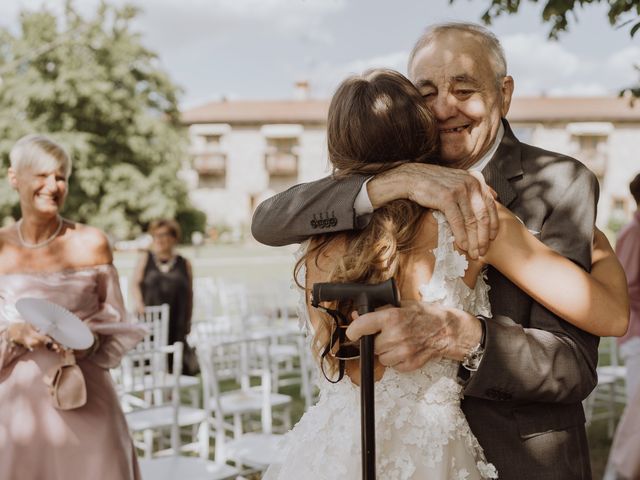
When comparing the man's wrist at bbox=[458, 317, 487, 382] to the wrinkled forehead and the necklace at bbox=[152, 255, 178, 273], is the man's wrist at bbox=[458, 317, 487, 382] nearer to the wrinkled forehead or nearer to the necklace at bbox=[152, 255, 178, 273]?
the wrinkled forehead

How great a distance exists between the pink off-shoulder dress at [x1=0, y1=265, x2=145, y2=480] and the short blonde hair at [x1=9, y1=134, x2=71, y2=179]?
531 mm

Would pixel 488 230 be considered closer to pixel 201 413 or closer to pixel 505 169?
pixel 505 169

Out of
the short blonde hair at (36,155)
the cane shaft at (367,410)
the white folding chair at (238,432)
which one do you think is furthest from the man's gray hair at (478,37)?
the white folding chair at (238,432)

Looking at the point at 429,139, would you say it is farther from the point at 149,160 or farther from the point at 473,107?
the point at 149,160

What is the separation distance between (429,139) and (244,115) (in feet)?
122

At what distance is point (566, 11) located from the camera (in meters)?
3.63

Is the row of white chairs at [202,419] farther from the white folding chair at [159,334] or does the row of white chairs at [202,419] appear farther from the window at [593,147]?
the window at [593,147]

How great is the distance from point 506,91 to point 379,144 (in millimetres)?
578

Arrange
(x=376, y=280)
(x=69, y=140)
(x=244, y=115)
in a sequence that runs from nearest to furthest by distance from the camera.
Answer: (x=376, y=280) < (x=69, y=140) < (x=244, y=115)

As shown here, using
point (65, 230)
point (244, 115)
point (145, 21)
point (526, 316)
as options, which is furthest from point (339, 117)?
point (244, 115)

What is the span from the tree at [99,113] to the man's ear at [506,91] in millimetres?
29300

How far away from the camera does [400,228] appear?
4.76ft

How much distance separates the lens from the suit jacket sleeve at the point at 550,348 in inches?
56.4

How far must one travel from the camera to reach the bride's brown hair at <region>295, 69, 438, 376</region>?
142 centimetres
